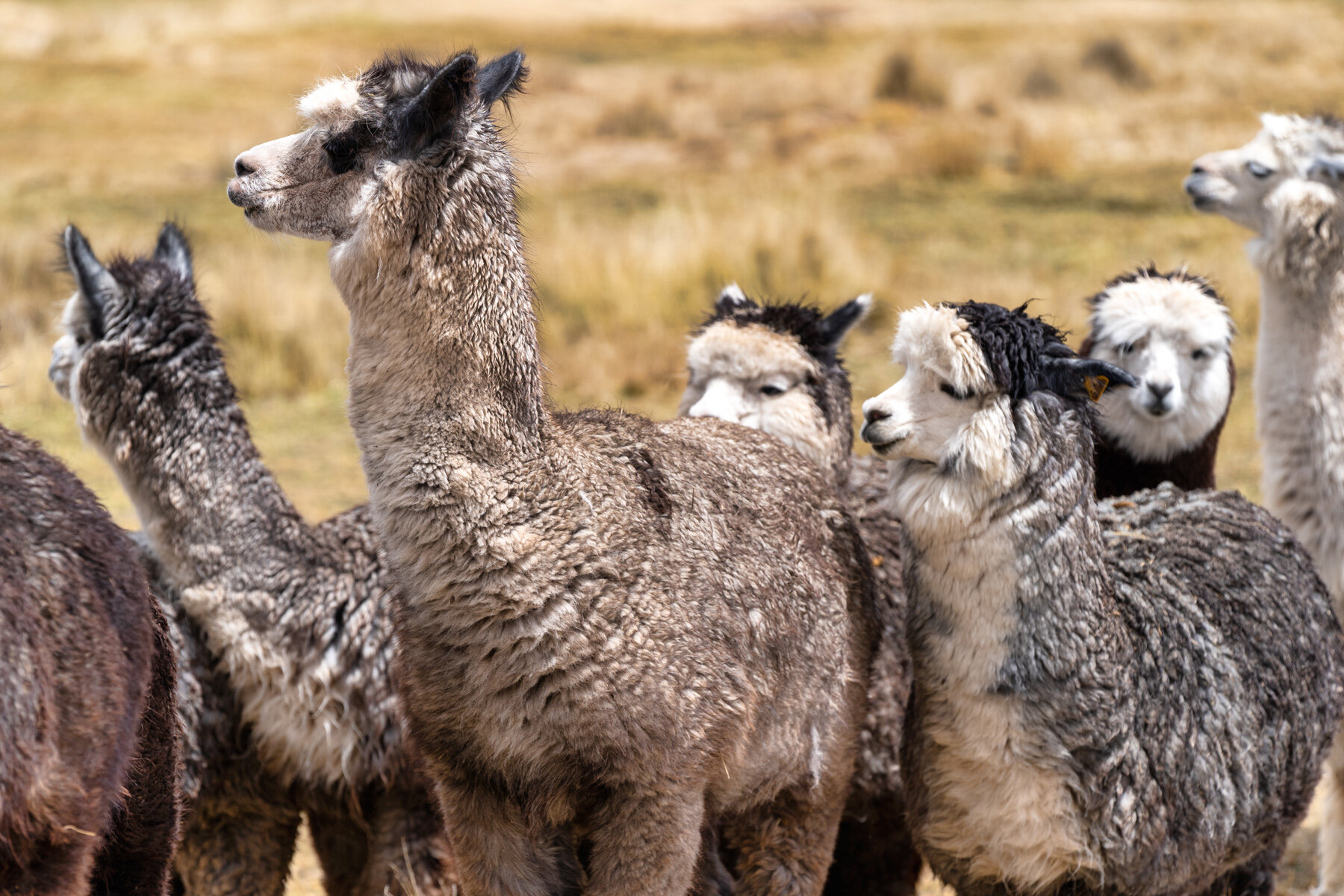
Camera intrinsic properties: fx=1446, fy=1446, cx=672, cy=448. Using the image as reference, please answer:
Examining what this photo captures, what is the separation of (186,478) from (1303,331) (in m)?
3.94

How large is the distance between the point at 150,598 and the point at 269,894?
1325 millimetres

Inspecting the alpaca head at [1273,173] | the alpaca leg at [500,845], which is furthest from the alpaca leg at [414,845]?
the alpaca head at [1273,173]

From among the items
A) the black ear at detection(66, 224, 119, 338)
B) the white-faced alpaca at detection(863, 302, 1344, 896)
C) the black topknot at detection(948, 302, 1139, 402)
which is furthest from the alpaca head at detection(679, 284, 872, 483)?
the black ear at detection(66, 224, 119, 338)

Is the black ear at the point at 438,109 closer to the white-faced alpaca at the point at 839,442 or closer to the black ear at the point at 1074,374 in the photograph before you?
the black ear at the point at 1074,374

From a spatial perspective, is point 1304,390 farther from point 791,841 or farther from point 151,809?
point 151,809

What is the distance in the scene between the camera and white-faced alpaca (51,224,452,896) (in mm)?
4133

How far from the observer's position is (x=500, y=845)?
3.20 metres

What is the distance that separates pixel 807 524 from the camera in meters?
3.72

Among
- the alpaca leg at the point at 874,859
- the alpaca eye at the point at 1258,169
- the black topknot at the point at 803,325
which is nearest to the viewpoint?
the alpaca leg at the point at 874,859

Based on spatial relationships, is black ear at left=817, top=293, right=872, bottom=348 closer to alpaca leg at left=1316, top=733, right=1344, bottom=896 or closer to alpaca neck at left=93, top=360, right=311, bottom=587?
alpaca neck at left=93, top=360, right=311, bottom=587

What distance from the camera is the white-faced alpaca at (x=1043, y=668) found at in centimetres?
338

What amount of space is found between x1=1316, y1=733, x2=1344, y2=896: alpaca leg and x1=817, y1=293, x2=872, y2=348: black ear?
2.14 meters

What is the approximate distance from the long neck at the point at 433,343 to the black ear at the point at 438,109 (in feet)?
0.18

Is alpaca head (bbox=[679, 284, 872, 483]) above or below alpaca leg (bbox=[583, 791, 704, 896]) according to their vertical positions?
above
